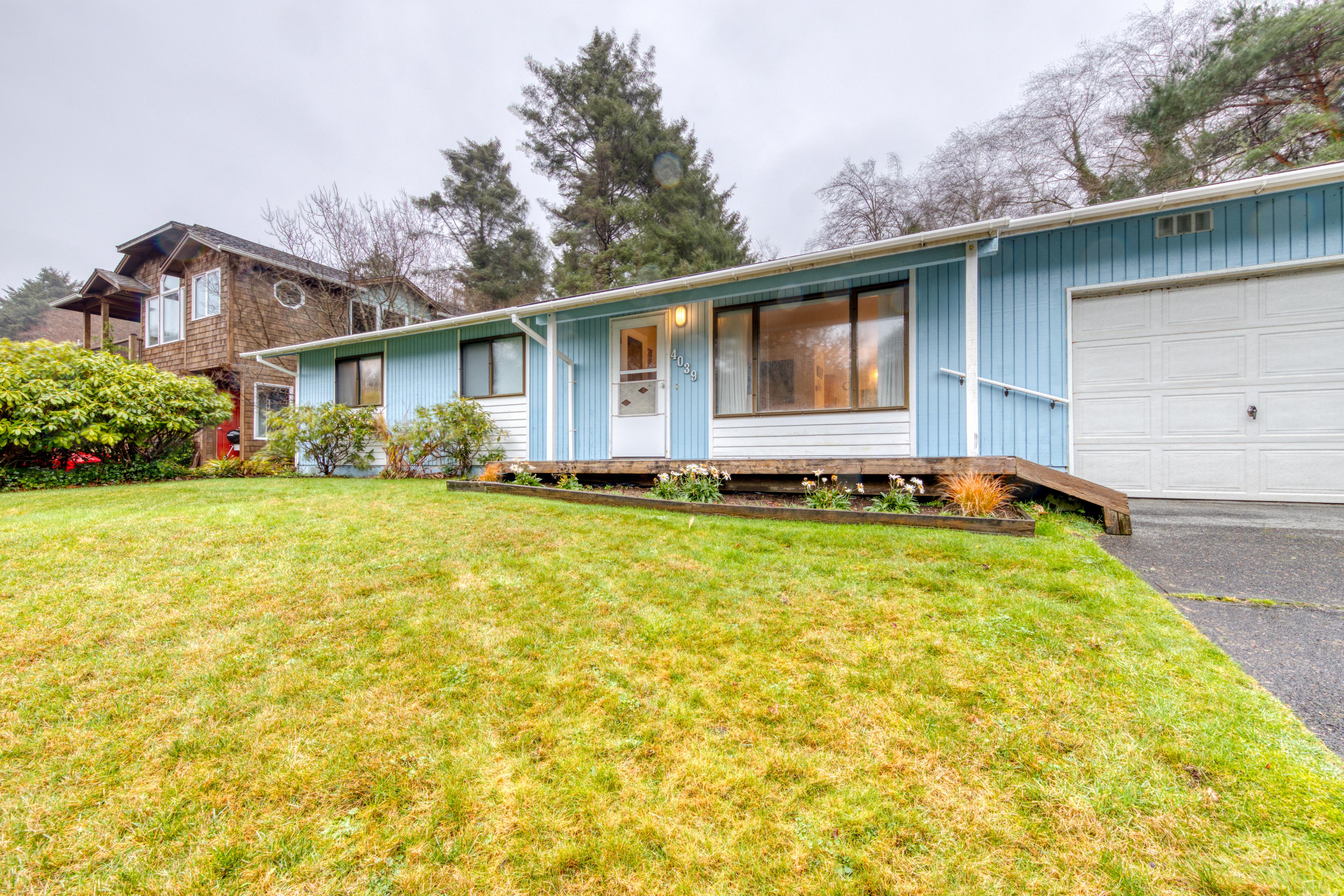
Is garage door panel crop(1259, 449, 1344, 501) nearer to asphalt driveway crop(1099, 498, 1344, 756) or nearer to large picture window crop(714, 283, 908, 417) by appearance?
asphalt driveway crop(1099, 498, 1344, 756)

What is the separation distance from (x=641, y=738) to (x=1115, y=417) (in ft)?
19.5

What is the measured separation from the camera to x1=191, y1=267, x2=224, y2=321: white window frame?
12023 millimetres

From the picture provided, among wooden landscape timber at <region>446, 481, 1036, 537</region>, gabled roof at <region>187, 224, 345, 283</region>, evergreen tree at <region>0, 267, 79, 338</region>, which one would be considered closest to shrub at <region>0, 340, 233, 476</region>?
gabled roof at <region>187, 224, 345, 283</region>

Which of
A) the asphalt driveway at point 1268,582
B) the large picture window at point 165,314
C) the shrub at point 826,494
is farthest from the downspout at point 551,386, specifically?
the large picture window at point 165,314

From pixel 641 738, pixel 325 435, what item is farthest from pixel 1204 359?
pixel 325 435

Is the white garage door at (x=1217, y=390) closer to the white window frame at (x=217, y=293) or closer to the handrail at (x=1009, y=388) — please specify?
the handrail at (x=1009, y=388)

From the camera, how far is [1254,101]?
25.0 ft

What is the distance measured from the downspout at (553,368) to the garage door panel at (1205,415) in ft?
22.5

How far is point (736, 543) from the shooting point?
11.2 ft

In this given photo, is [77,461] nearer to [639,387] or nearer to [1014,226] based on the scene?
[639,387]

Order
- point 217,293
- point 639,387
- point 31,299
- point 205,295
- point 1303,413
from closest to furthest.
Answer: point 1303,413 → point 639,387 → point 217,293 → point 205,295 → point 31,299

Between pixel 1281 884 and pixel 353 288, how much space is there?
1670 cm

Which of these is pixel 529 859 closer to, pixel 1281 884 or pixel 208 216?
pixel 1281 884

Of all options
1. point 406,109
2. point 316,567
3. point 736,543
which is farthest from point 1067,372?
point 406,109
